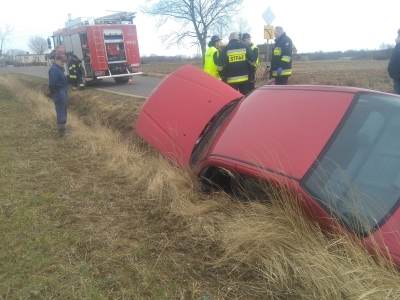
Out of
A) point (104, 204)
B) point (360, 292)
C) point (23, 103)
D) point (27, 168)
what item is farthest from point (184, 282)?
point (23, 103)

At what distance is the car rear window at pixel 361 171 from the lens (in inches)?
108

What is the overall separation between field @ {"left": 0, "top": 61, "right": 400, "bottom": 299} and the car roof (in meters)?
0.29

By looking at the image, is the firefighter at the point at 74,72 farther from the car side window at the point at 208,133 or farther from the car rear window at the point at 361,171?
the car rear window at the point at 361,171

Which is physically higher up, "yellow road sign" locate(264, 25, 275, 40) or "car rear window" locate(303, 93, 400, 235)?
"yellow road sign" locate(264, 25, 275, 40)

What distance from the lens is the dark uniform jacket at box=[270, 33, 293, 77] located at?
8.19 metres

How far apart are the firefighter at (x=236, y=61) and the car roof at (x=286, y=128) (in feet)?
12.7

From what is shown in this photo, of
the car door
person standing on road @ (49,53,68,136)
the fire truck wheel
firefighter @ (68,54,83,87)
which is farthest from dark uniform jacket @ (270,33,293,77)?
the fire truck wheel

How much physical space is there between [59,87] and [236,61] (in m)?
3.86

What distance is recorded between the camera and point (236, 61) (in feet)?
25.4

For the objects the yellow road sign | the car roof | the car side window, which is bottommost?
the car side window

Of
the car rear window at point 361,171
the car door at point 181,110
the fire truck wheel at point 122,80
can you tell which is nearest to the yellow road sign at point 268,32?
the car door at point 181,110

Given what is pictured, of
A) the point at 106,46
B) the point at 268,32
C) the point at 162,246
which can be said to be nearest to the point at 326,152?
the point at 162,246

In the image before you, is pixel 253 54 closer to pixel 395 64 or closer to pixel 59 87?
pixel 395 64

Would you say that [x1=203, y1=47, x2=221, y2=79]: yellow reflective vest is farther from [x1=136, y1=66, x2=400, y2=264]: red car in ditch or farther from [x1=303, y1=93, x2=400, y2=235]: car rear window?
[x1=303, y1=93, x2=400, y2=235]: car rear window
